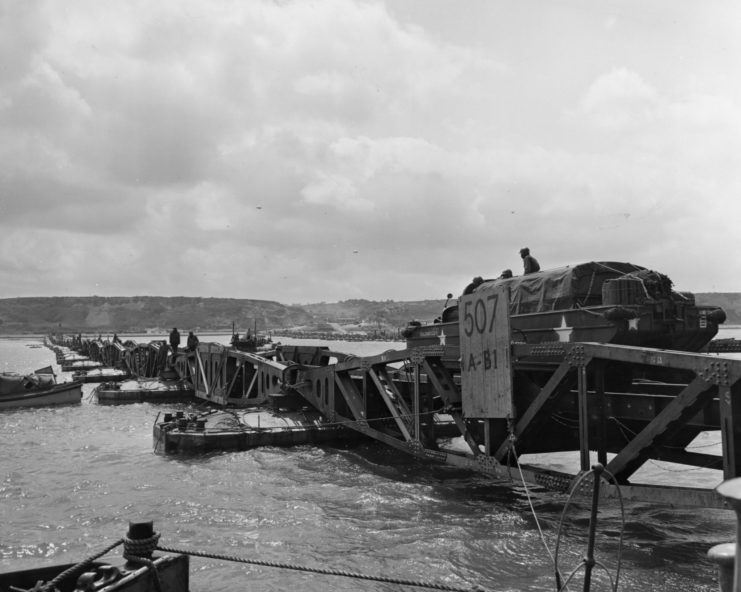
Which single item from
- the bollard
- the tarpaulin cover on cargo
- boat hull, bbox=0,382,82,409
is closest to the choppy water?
the tarpaulin cover on cargo

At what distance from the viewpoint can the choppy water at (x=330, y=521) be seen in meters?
10.8

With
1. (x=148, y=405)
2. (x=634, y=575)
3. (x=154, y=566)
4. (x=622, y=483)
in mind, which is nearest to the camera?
(x=154, y=566)

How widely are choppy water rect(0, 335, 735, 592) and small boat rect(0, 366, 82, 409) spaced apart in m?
16.9

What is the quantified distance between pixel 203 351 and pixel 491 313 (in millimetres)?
25789

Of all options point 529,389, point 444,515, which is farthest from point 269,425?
point 529,389

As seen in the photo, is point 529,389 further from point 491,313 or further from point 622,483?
point 622,483

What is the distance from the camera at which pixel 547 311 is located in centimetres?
1420

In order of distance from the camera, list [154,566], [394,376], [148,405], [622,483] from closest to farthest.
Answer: [154,566], [622,483], [394,376], [148,405]

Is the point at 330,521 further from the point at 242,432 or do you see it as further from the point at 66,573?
the point at 242,432

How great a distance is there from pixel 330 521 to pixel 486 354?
5.00 metres

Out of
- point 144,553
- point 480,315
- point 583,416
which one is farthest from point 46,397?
point 144,553

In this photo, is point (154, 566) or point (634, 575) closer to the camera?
point (154, 566)

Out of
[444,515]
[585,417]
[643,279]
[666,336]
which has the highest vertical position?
[643,279]

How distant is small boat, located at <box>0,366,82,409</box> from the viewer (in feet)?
120
